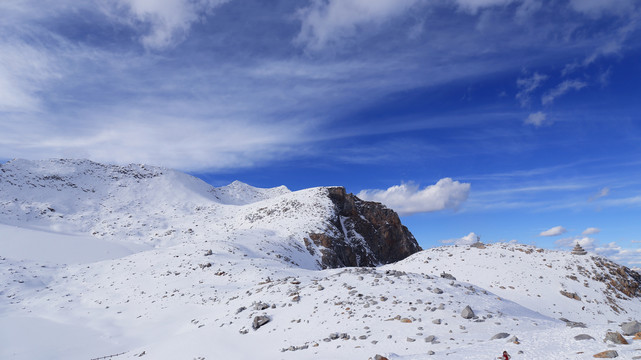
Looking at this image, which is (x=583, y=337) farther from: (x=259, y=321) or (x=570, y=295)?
(x=570, y=295)

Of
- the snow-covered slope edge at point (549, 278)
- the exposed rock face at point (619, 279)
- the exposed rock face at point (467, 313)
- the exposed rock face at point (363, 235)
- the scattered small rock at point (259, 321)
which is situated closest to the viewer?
the exposed rock face at point (467, 313)

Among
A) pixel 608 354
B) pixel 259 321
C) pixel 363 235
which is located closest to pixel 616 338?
pixel 608 354

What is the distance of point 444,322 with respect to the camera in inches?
522

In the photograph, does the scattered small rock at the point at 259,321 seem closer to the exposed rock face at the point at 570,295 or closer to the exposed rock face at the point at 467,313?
the exposed rock face at the point at 467,313

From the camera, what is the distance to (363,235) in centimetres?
6153

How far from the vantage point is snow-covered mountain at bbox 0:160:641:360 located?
12.6 metres

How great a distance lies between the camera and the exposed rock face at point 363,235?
53.5 m

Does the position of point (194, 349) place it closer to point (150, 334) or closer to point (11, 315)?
point (150, 334)

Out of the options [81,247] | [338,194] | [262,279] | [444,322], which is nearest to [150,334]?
[262,279]

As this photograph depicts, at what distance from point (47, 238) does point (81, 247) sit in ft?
16.9

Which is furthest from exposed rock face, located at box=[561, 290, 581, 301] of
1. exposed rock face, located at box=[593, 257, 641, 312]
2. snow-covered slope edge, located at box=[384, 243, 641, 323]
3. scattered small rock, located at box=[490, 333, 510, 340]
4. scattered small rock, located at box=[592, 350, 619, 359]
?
scattered small rock, located at box=[592, 350, 619, 359]

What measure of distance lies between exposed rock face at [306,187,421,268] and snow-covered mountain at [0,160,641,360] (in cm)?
27

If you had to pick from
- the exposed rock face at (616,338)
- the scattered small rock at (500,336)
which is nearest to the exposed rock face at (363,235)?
the scattered small rock at (500,336)

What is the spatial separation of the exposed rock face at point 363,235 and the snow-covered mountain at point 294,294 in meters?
0.27
